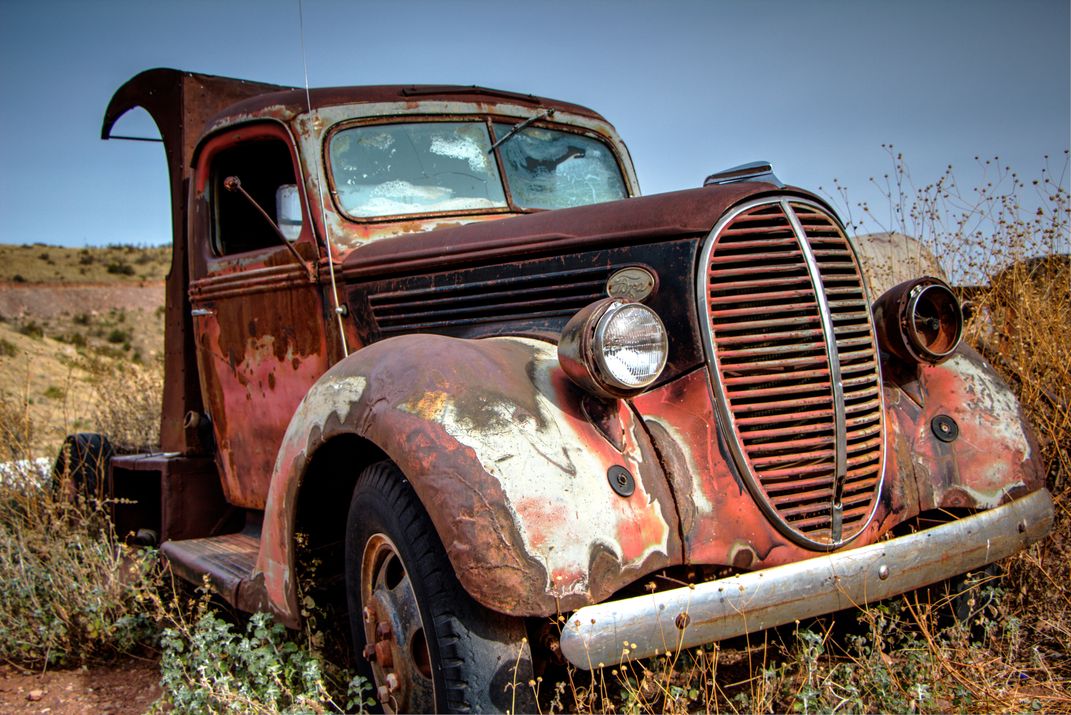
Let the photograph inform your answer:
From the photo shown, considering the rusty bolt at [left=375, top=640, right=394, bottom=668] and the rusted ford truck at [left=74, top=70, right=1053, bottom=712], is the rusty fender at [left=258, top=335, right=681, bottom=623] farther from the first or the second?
the rusty bolt at [left=375, top=640, right=394, bottom=668]

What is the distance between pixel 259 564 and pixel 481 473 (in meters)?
1.18

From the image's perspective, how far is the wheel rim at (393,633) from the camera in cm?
243

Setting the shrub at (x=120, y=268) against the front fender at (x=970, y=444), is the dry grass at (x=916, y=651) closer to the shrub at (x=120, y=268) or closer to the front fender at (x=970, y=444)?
the front fender at (x=970, y=444)

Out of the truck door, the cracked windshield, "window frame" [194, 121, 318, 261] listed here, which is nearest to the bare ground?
the truck door

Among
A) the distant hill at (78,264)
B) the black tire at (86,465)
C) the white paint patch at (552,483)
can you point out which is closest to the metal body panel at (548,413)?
the white paint patch at (552,483)

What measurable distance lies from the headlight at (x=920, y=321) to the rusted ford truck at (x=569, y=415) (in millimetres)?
12

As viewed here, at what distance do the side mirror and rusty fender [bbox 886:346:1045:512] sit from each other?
7.59 ft

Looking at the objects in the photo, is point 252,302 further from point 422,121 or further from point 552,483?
point 552,483

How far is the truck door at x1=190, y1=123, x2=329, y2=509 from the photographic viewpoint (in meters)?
3.61

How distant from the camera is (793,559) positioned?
2.48 meters

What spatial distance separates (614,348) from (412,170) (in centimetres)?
164

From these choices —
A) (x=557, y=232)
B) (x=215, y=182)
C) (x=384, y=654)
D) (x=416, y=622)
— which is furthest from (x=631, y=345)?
(x=215, y=182)

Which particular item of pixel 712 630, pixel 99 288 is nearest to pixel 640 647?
pixel 712 630

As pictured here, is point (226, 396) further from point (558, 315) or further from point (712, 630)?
point (712, 630)
